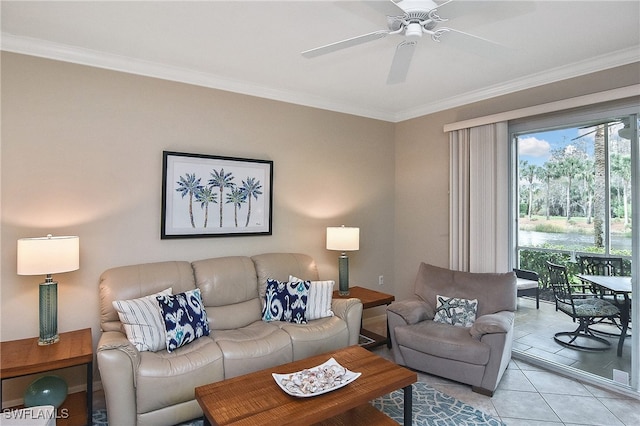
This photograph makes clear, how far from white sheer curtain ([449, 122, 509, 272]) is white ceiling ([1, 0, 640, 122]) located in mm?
498

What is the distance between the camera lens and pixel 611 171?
296 cm

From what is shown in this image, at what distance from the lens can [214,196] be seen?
133 inches

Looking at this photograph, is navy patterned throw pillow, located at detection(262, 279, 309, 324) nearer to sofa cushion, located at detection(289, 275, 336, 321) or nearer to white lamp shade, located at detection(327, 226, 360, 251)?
sofa cushion, located at detection(289, 275, 336, 321)

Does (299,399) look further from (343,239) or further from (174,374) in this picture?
(343,239)

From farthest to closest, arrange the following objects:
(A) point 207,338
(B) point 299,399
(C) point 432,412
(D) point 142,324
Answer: (A) point 207,338 → (C) point 432,412 → (D) point 142,324 → (B) point 299,399

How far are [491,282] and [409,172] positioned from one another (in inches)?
68.7

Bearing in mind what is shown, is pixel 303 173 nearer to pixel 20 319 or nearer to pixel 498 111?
pixel 498 111

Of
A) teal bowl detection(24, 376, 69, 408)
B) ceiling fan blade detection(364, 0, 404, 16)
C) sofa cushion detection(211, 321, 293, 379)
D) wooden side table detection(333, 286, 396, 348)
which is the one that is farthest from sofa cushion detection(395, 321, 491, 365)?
teal bowl detection(24, 376, 69, 408)

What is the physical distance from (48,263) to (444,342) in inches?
118

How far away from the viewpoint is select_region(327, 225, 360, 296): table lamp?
12.3 ft

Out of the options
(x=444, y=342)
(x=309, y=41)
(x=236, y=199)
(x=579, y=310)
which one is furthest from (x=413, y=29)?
(x=579, y=310)

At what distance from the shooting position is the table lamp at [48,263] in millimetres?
2303

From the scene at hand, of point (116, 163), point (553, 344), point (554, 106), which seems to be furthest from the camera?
point (553, 344)

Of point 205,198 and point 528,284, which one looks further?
point 528,284
